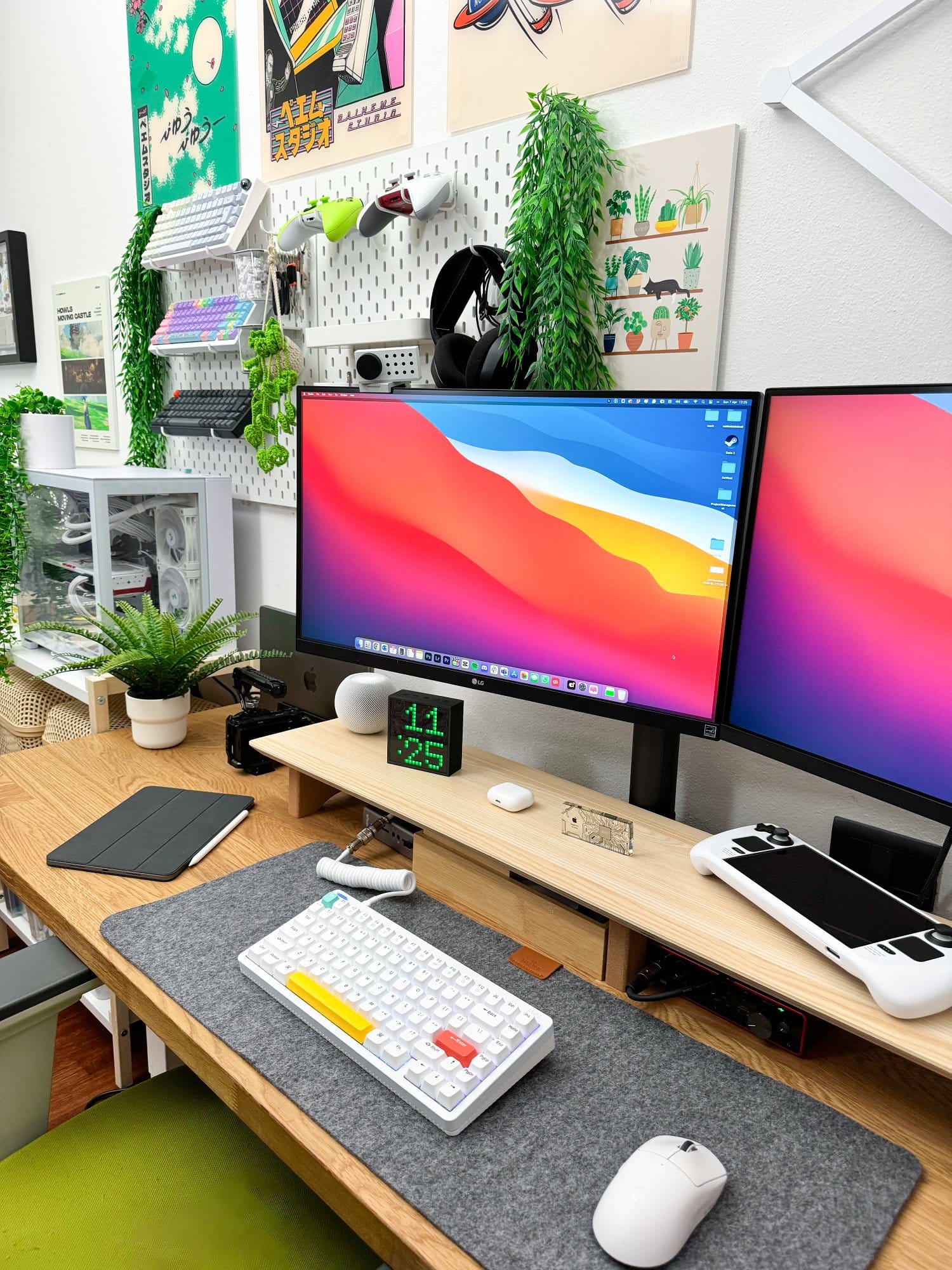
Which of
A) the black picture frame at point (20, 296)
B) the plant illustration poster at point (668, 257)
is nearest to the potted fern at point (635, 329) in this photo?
the plant illustration poster at point (668, 257)

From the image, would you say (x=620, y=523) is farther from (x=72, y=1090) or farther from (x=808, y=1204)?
(x=72, y=1090)

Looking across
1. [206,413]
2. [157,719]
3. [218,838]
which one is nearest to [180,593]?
[206,413]

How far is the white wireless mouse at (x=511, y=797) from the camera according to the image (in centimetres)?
99

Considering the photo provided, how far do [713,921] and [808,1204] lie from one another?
0.23 meters

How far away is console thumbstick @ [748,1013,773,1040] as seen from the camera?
77cm

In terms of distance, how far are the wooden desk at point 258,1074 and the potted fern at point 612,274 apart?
2.65 ft

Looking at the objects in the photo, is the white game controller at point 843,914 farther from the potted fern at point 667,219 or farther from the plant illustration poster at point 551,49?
the plant illustration poster at point 551,49

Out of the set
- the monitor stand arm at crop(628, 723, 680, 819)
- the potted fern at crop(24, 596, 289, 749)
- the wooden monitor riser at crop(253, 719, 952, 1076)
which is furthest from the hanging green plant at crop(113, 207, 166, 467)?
the monitor stand arm at crop(628, 723, 680, 819)

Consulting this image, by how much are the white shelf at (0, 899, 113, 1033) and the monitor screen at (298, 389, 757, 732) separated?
2.77 feet

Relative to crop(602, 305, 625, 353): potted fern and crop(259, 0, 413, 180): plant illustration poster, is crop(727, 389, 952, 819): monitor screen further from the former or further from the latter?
crop(259, 0, 413, 180): plant illustration poster

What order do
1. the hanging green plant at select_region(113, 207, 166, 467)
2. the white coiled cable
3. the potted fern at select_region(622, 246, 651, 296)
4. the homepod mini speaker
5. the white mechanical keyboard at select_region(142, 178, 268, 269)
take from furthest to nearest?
the hanging green plant at select_region(113, 207, 166, 467) → the white mechanical keyboard at select_region(142, 178, 268, 269) → the homepod mini speaker → the potted fern at select_region(622, 246, 651, 296) → the white coiled cable

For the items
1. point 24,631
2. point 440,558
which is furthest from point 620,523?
point 24,631

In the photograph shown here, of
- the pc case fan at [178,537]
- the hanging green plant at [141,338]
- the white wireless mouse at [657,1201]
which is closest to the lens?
the white wireless mouse at [657,1201]

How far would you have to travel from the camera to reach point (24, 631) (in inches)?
76.6
